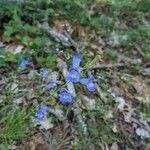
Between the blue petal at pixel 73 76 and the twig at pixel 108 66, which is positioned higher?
the blue petal at pixel 73 76

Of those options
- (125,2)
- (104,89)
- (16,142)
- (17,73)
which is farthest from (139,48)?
(16,142)

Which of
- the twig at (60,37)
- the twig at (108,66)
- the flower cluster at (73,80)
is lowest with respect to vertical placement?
the twig at (108,66)

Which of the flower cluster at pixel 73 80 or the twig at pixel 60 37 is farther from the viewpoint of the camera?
the twig at pixel 60 37

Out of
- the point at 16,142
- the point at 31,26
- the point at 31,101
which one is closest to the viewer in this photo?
the point at 16,142

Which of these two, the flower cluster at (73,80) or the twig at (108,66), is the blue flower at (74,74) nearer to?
the flower cluster at (73,80)

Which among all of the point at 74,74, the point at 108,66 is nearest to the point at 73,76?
the point at 74,74

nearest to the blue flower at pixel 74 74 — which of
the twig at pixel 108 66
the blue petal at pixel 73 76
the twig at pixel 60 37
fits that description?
the blue petal at pixel 73 76

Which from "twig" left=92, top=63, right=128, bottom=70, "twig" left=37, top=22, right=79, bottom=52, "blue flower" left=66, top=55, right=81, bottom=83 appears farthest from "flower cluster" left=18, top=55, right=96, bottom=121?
"twig" left=37, top=22, right=79, bottom=52

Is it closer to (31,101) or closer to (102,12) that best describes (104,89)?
(31,101)
